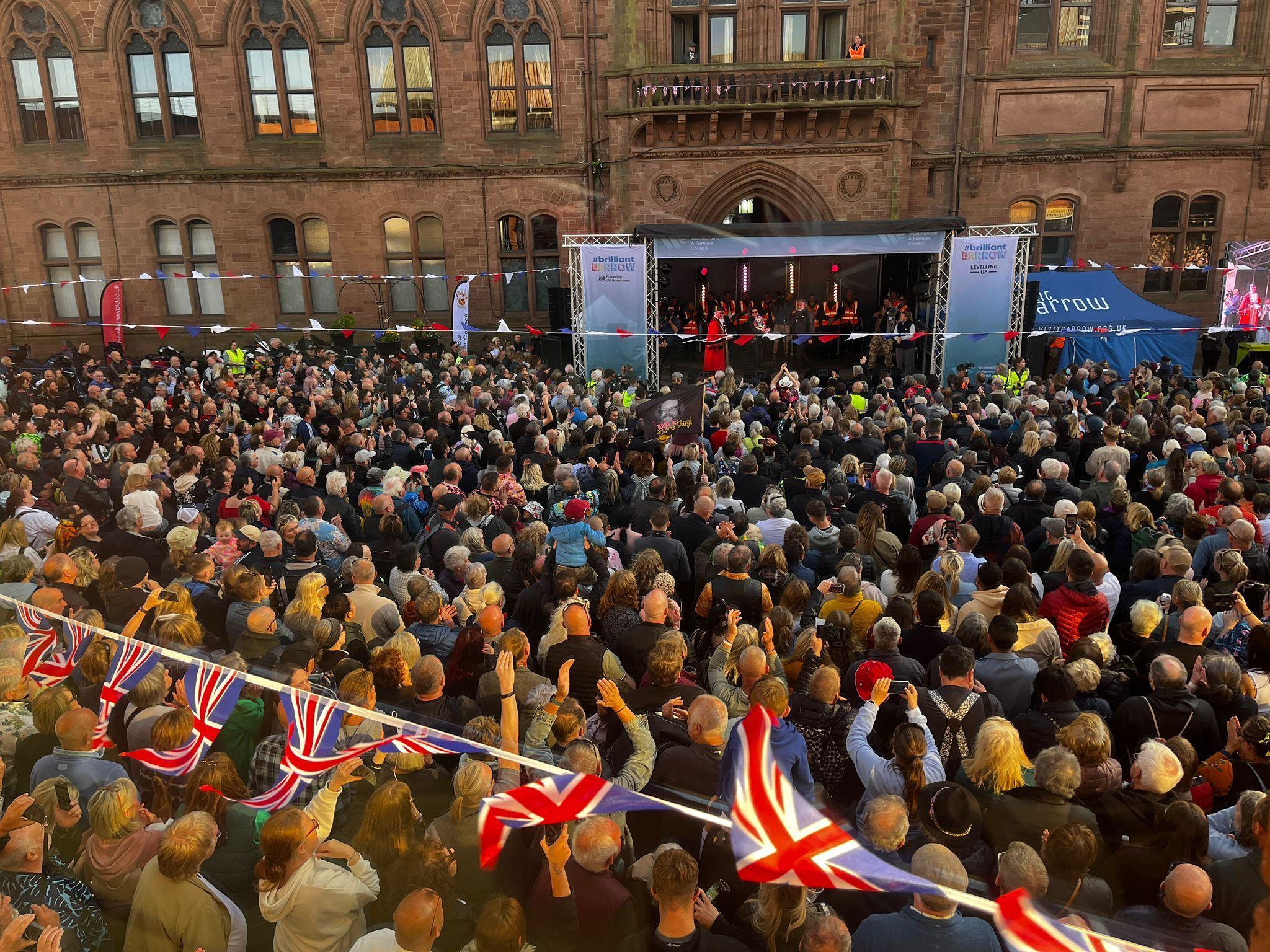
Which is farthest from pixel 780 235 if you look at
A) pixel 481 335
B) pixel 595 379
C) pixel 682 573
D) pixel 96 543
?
pixel 96 543

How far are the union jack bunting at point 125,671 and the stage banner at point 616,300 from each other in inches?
562

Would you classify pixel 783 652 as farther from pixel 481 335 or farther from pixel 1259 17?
pixel 1259 17

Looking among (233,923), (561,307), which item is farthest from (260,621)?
(561,307)

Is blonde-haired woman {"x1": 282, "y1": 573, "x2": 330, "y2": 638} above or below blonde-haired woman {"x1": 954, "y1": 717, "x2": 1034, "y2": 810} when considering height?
below

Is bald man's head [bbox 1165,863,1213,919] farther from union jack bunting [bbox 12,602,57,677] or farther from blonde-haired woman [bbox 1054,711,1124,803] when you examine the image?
union jack bunting [bbox 12,602,57,677]

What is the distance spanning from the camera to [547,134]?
2231cm

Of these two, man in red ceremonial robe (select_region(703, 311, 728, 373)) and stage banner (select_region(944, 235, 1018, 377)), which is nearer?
stage banner (select_region(944, 235, 1018, 377))

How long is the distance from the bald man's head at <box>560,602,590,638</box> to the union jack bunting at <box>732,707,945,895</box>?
1644 millimetres

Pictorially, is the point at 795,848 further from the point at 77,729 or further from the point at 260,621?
the point at 260,621

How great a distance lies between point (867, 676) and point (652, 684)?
109 cm

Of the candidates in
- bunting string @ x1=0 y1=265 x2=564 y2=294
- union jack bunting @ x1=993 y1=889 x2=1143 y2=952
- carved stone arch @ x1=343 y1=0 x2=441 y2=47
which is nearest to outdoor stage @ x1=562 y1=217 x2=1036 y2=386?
bunting string @ x1=0 y1=265 x2=564 y2=294

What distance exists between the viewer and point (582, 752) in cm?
356

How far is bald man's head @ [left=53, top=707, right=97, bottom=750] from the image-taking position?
4.04 metres

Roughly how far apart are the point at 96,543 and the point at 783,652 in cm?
571
